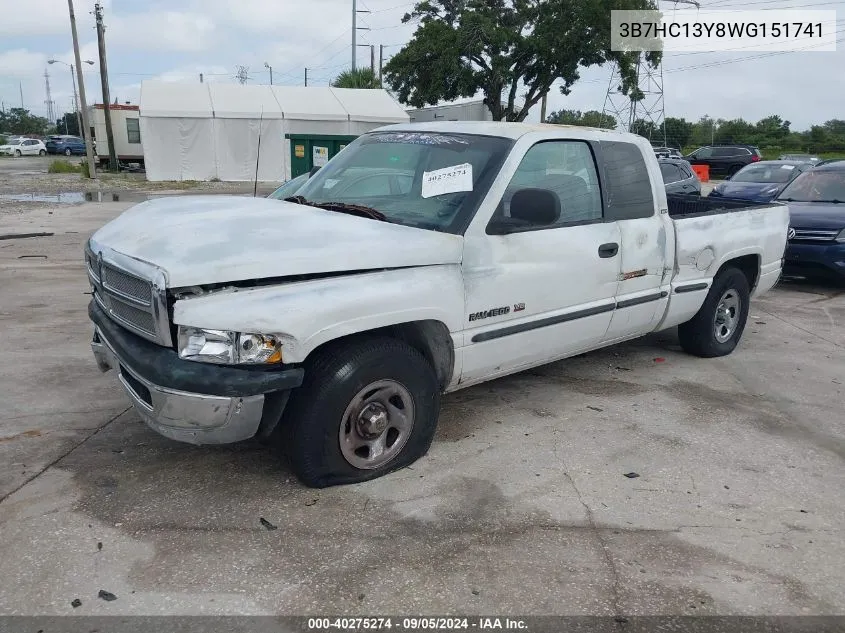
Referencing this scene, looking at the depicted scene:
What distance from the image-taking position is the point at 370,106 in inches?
1170

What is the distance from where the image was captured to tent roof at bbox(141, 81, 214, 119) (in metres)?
27.5

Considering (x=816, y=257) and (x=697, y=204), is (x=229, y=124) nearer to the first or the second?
(x=816, y=257)

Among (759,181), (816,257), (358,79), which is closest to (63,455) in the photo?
(816,257)

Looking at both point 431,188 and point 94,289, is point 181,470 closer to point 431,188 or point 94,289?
point 94,289

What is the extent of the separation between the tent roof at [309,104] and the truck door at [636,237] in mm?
24612

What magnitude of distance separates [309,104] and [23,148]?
1244 inches

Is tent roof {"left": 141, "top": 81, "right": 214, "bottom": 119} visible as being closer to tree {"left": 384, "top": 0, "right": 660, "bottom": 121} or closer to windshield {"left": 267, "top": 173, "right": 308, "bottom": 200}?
tree {"left": 384, "top": 0, "right": 660, "bottom": 121}

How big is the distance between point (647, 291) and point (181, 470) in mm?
3228

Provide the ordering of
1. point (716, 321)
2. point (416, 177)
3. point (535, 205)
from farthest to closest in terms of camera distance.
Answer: point (716, 321) → point (416, 177) → point (535, 205)

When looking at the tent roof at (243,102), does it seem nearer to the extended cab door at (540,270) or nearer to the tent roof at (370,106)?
the tent roof at (370,106)

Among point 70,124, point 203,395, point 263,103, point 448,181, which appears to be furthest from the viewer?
point 70,124

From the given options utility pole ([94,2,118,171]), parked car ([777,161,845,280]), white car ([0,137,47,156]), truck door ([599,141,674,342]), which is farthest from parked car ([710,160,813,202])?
white car ([0,137,47,156])

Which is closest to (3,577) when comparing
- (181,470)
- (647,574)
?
(181,470)

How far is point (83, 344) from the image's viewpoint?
229 inches
